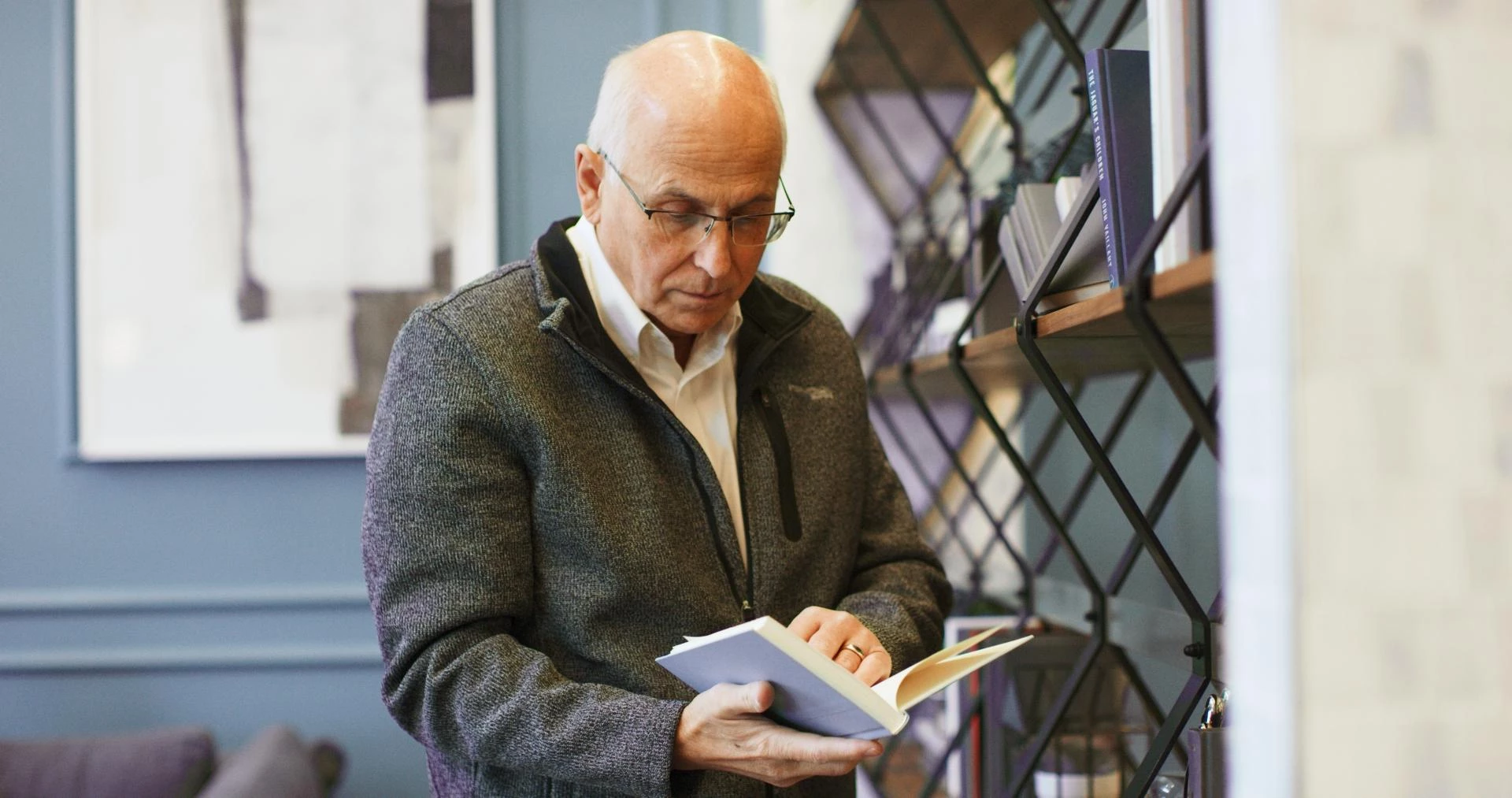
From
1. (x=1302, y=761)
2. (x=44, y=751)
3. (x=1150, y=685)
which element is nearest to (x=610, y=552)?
(x=1302, y=761)

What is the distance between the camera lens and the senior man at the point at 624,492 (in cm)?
109

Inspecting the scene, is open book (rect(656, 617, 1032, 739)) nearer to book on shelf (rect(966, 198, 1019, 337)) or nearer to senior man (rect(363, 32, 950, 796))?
senior man (rect(363, 32, 950, 796))

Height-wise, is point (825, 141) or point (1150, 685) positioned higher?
point (825, 141)

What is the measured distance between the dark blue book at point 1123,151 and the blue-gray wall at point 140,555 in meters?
1.71

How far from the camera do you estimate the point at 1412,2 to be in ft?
1.63

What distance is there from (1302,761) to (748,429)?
2.81ft

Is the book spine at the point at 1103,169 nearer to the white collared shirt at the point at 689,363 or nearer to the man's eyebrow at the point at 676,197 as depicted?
the man's eyebrow at the point at 676,197

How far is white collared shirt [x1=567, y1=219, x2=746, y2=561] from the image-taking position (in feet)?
4.14

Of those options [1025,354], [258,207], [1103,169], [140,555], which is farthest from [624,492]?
[140,555]

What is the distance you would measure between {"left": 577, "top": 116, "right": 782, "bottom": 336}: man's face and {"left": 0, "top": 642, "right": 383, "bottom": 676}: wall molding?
5.37 ft

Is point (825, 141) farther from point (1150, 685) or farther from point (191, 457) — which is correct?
point (191, 457)

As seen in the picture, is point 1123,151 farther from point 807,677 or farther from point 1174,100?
point 807,677

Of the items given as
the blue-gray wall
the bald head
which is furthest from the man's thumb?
the blue-gray wall

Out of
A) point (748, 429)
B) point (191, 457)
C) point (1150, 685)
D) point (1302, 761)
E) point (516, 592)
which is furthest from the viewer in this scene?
point (191, 457)
